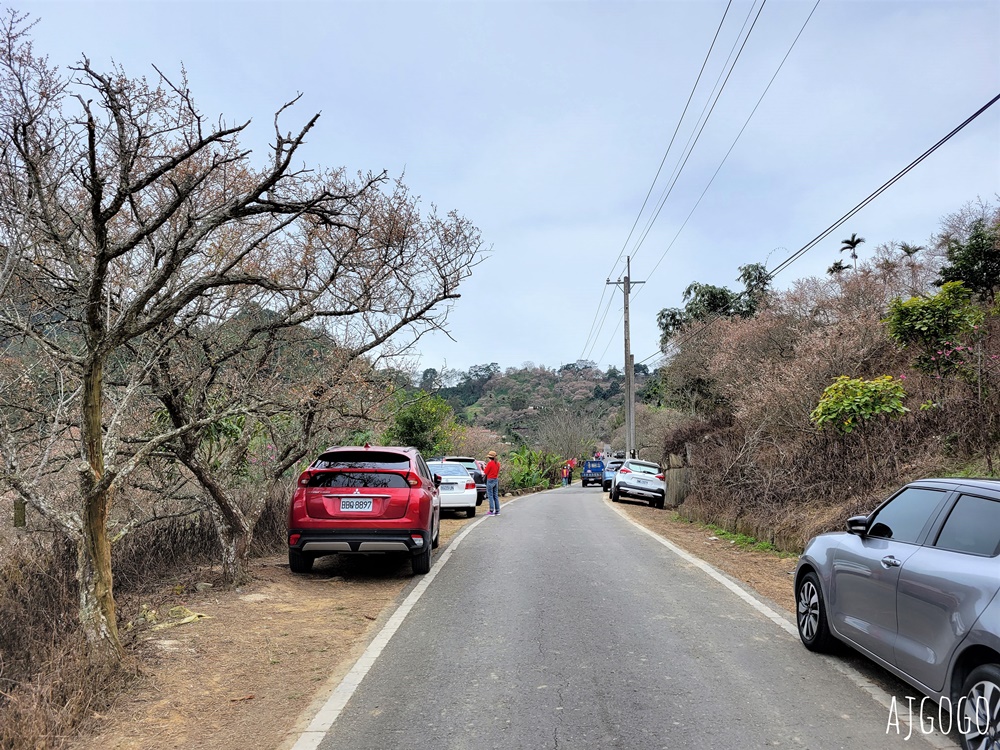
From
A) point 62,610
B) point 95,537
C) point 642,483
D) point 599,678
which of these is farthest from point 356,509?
point 642,483

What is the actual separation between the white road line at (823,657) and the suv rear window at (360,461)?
4389mm

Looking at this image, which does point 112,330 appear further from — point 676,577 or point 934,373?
point 934,373

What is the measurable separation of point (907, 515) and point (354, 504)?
6214 millimetres

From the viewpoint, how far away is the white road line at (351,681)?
4406mm

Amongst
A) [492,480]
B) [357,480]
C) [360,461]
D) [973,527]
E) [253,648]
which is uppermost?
[360,461]

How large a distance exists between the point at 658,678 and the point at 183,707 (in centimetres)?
332

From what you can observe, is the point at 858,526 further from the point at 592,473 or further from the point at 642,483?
the point at 592,473

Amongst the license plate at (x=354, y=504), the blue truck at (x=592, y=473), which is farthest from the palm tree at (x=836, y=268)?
the license plate at (x=354, y=504)

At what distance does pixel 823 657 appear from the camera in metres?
5.89

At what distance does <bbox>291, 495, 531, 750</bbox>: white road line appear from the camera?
14.5 feet

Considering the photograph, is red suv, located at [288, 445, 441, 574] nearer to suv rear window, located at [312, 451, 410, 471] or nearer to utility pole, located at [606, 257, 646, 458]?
suv rear window, located at [312, 451, 410, 471]

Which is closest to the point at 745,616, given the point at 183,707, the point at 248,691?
the point at 248,691

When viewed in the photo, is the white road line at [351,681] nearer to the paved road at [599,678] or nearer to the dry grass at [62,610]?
the paved road at [599,678]

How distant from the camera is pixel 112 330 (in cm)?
525
